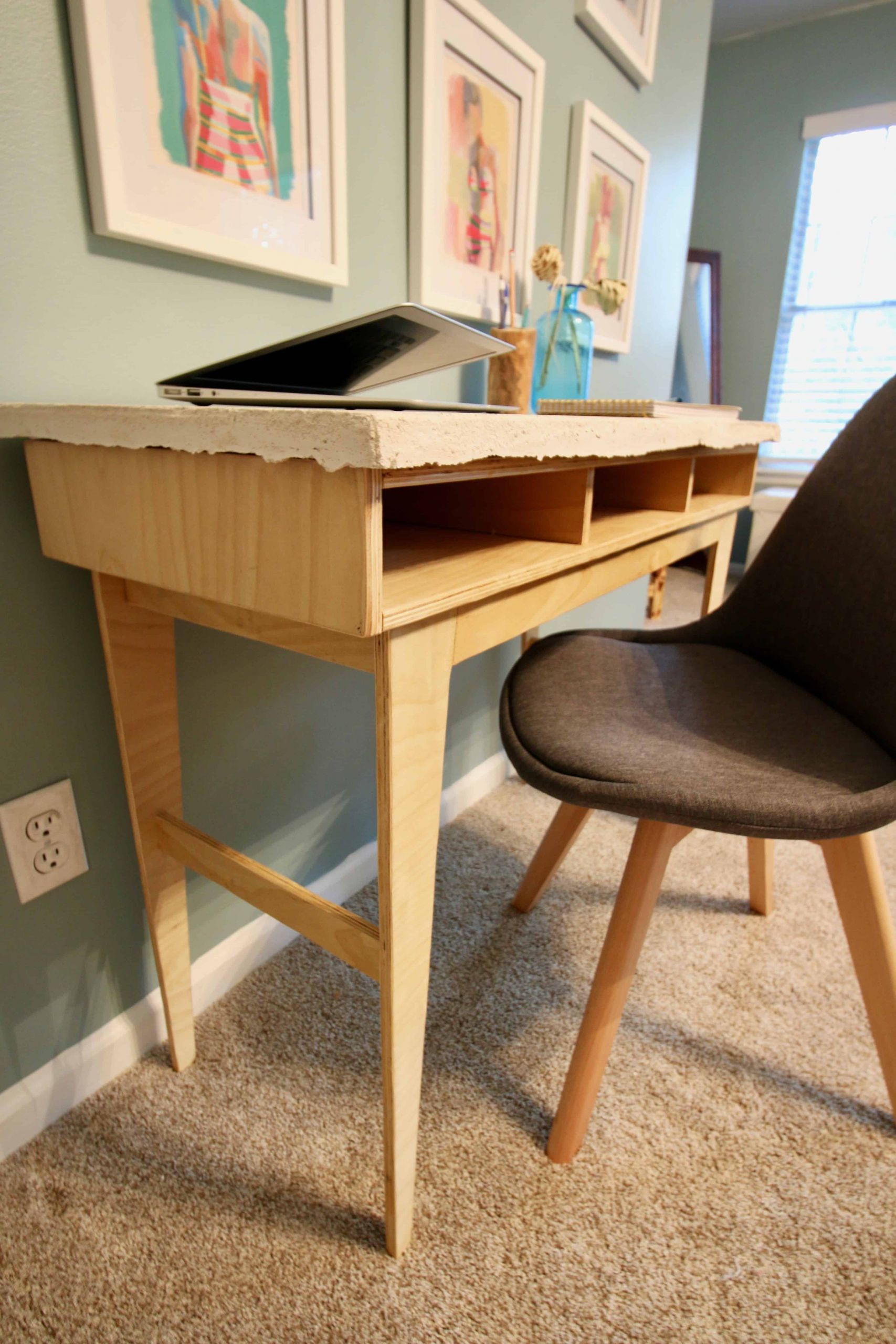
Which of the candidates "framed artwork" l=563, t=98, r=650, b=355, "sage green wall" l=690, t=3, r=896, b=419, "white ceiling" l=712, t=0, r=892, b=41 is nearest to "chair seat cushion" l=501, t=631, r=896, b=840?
"framed artwork" l=563, t=98, r=650, b=355

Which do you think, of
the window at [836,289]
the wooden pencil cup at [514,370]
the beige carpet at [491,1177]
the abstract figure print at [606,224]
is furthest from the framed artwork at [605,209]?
the window at [836,289]

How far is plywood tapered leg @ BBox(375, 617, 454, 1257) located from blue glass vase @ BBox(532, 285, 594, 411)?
0.79 m

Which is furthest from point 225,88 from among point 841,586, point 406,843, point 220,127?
point 841,586

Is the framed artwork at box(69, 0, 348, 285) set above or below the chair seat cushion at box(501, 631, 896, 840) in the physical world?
above

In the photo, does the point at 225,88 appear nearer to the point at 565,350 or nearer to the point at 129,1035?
the point at 565,350

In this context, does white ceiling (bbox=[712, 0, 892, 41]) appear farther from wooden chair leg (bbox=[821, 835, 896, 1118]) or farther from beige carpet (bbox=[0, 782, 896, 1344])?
beige carpet (bbox=[0, 782, 896, 1344])

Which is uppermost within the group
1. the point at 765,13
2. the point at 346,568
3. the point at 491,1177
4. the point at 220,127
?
the point at 765,13

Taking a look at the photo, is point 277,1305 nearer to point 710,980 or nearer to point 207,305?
point 710,980

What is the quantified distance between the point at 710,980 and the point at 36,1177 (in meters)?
0.89

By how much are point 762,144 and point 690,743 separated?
3.74m

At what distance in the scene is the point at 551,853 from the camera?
1.11m

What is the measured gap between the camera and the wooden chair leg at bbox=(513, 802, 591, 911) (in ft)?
3.48

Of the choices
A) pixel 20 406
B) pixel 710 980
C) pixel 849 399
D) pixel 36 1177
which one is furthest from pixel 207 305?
pixel 849 399

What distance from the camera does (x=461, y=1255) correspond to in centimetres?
68
